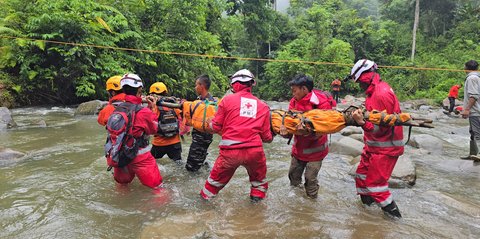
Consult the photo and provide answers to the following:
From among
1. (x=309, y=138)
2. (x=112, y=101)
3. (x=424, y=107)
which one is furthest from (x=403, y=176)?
(x=424, y=107)

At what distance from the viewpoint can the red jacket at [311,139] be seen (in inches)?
178

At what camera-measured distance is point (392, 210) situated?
4.18m

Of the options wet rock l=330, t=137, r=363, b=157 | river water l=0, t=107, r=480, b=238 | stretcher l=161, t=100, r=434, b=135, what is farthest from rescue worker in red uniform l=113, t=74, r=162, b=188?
wet rock l=330, t=137, r=363, b=157

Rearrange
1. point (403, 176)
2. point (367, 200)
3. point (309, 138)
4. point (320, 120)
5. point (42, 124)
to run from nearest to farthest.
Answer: point (320, 120), point (309, 138), point (367, 200), point (403, 176), point (42, 124)

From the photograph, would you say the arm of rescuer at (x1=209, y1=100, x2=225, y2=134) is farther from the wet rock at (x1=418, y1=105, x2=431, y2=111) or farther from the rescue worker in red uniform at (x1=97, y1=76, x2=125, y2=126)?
the wet rock at (x1=418, y1=105, x2=431, y2=111)

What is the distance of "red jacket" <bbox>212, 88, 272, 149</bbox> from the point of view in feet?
13.2

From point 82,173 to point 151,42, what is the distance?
12362 millimetres

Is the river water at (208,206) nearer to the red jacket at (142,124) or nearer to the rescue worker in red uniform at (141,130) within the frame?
the rescue worker in red uniform at (141,130)

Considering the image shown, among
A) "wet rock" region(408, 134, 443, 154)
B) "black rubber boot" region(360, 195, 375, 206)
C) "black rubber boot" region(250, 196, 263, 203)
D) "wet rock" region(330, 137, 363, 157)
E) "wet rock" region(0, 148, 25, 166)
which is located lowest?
"wet rock" region(408, 134, 443, 154)

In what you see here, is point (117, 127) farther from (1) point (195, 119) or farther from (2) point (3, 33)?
(2) point (3, 33)

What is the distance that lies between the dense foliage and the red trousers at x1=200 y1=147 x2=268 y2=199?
631 cm

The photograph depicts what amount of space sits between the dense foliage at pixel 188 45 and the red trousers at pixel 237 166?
631 centimetres

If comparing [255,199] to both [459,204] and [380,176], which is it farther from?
[459,204]

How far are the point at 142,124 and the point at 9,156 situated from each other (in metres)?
3.73
